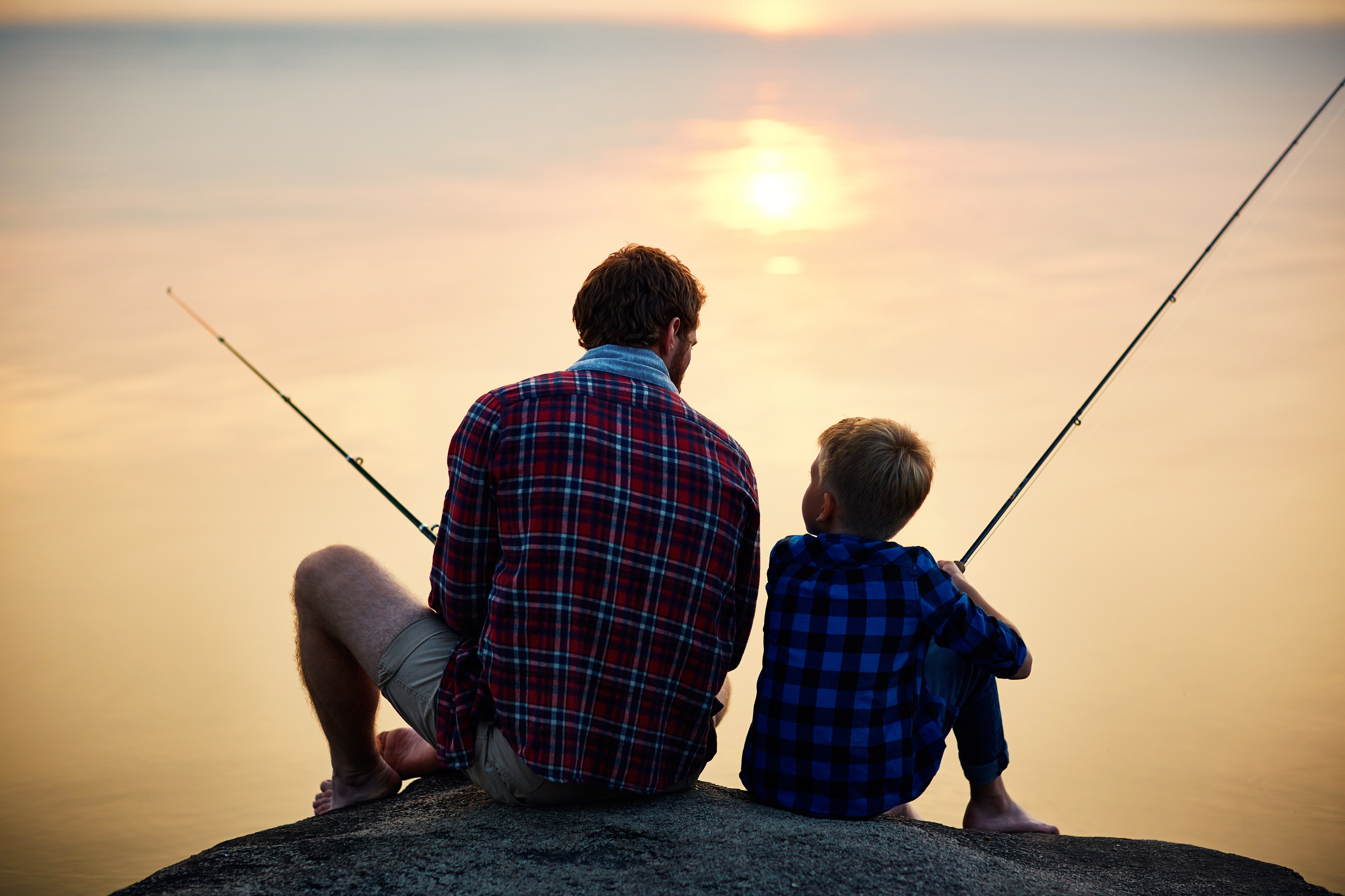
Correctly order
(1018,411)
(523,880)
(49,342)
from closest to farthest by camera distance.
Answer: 1. (523,880)
2. (1018,411)
3. (49,342)

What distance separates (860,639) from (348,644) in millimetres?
882

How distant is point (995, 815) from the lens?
2.30m

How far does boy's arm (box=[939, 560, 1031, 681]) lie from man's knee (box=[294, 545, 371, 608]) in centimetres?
102

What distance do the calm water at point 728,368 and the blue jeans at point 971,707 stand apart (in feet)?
3.40

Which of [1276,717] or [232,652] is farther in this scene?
[232,652]

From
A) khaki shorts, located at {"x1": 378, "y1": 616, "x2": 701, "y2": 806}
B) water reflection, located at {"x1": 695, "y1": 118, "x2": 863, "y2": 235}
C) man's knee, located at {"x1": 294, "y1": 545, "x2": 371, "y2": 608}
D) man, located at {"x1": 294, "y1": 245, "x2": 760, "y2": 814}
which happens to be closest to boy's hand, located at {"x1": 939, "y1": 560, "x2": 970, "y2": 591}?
man, located at {"x1": 294, "y1": 245, "x2": 760, "y2": 814}

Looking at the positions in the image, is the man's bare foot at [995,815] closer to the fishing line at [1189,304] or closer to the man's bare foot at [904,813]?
the man's bare foot at [904,813]

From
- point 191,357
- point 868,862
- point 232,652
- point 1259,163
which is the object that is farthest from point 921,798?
point 1259,163

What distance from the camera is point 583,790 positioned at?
200 cm

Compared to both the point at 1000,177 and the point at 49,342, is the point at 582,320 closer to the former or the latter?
the point at 49,342

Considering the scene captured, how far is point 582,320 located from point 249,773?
214 cm

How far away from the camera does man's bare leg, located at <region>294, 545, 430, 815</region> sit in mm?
2053

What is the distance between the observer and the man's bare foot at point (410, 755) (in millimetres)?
2391

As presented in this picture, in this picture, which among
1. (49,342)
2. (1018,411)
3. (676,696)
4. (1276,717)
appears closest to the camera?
(676,696)
